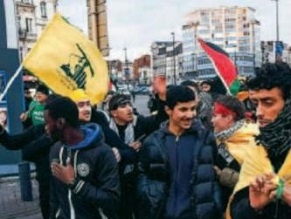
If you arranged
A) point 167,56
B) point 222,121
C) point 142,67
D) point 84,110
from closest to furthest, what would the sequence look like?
point 222,121, point 84,110, point 167,56, point 142,67

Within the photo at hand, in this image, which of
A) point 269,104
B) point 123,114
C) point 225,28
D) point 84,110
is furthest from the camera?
point 225,28

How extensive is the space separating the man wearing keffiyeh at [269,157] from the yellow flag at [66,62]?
313 centimetres

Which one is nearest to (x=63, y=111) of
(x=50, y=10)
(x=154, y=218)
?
(x=154, y=218)

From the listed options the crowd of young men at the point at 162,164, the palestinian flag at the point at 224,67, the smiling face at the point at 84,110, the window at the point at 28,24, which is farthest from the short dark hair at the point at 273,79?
the window at the point at 28,24

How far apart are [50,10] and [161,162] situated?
99.5 m

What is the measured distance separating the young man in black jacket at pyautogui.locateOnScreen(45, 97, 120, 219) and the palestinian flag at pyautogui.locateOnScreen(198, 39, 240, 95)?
460cm

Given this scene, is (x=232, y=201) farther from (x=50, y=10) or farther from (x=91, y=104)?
(x=50, y=10)

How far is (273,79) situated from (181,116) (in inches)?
64.6

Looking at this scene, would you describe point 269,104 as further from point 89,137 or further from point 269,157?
point 89,137

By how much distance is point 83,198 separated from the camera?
363 cm

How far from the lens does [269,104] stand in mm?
2588

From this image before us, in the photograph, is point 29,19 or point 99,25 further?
point 29,19

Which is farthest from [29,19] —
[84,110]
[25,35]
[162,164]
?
[162,164]

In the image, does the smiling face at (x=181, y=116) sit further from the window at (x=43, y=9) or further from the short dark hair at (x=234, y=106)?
the window at (x=43, y=9)
